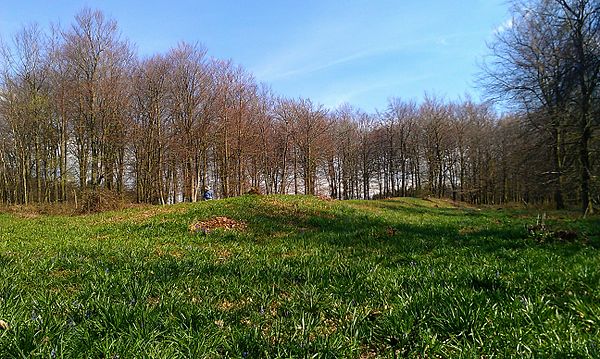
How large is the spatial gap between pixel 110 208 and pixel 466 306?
82.6 ft

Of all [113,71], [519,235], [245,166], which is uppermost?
[113,71]

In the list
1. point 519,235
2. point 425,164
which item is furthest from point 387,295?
point 425,164

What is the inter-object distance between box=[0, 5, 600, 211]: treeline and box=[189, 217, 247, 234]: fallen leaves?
10.7 meters

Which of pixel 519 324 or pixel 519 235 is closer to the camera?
pixel 519 324

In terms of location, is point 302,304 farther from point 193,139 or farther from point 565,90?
point 193,139

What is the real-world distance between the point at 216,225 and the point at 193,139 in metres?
24.9

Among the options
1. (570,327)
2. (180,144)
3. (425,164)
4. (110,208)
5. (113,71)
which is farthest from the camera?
(425,164)

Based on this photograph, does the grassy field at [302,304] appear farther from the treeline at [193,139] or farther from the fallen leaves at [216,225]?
the treeline at [193,139]

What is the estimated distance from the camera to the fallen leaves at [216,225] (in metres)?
11.0

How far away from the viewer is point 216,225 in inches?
472

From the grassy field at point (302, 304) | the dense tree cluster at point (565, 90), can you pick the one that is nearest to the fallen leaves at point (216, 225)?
the grassy field at point (302, 304)

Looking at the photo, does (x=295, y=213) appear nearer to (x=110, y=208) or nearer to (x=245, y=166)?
(x=110, y=208)

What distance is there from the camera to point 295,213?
49.8 ft

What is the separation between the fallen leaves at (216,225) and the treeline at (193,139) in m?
10.7
